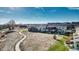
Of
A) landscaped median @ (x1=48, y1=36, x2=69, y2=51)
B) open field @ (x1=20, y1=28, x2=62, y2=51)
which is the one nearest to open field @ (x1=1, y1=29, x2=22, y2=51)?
open field @ (x1=20, y1=28, x2=62, y2=51)

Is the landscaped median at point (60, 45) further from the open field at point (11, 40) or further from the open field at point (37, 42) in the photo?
the open field at point (11, 40)

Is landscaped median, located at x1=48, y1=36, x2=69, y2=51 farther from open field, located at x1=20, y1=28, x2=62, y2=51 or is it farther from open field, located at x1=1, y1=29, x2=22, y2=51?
open field, located at x1=1, y1=29, x2=22, y2=51

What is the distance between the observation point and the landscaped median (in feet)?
3.41

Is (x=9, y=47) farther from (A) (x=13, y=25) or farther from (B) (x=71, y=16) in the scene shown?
(B) (x=71, y=16)

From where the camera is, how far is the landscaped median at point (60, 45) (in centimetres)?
104

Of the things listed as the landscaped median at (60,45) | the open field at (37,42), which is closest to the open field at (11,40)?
the open field at (37,42)

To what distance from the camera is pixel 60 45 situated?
105cm

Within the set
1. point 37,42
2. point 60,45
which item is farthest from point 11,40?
point 60,45

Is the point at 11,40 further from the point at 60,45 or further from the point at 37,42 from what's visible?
the point at 60,45
